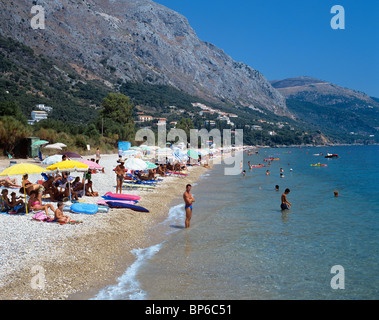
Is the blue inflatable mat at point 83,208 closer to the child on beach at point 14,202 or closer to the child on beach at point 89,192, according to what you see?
the child on beach at point 14,202

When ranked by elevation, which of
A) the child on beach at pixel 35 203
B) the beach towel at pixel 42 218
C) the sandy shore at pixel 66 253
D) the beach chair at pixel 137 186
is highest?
the child on beach at pixel 35 203

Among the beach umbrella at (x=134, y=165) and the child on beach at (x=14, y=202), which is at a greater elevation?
the beach umbrella at (x=134, y=165)

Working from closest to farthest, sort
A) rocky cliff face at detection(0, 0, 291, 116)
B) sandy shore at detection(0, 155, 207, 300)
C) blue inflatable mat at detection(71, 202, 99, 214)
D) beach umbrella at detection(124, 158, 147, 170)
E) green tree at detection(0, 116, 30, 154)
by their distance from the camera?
sandy shore at detection(0, 155, 207, 300) < blue inflatable mat at detection(71, 202, 99, 214) < beach umbrella at detection(124, 158, 147, 170) < green tree at detection(0, 116, 30, 154) < rocky cliff face at detection(0, 0, 291, 116)

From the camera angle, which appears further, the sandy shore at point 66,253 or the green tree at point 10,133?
the green tree at point 10,133

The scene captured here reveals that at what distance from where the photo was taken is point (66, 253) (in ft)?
30.0

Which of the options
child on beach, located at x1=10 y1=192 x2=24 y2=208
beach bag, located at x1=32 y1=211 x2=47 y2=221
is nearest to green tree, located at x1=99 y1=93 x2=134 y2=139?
child on beach, located at x1=10 y1=192 x2=24 y2=208

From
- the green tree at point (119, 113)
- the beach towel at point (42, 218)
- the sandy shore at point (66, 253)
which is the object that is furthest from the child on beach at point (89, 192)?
the green tree at point (119, 113)

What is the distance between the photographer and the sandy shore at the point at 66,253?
292 inches

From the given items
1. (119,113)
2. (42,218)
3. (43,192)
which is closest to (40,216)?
(42,218)

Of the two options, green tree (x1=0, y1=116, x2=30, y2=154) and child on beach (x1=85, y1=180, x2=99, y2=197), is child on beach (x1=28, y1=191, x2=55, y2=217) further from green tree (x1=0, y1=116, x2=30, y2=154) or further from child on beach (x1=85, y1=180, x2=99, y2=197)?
green tree (x1=0, y1=116, x2=30, y2=154)

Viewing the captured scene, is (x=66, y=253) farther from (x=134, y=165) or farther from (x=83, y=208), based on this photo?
(x=134, y=165)

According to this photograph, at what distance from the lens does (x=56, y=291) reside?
24.1ft

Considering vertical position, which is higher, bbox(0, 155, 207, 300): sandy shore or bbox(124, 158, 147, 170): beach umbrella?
bbox(124, 158, 147, 170): beach umbrella

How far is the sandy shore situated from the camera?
741 cm
